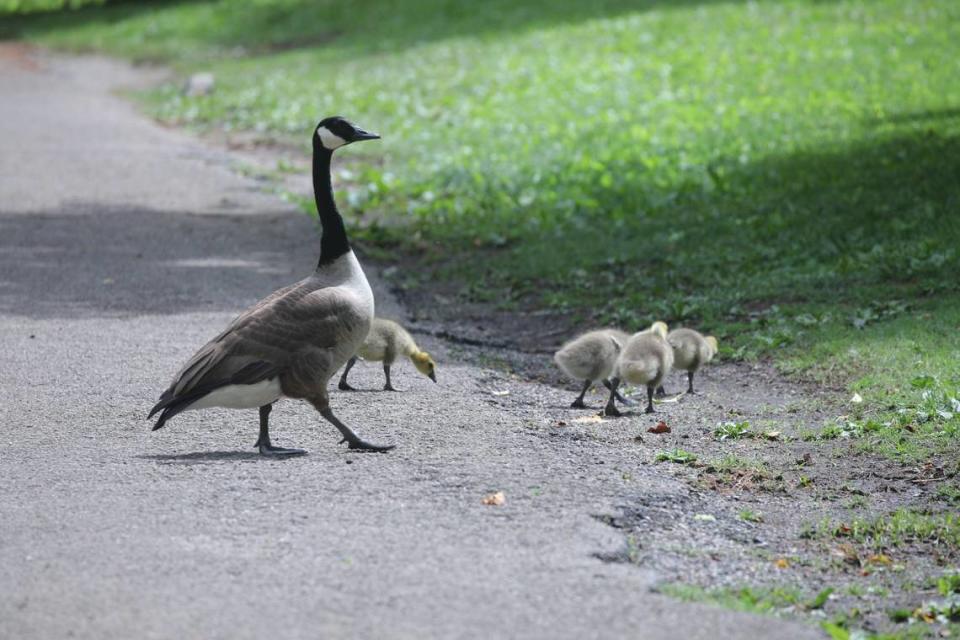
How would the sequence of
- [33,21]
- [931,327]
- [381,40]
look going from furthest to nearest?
[33,21] < [381,40] < [931,327]

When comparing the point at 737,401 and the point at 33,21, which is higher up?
the point at 33,21

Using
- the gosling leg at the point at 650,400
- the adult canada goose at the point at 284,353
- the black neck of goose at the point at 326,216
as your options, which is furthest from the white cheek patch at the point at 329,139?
the gosling leg at the point at 650,400

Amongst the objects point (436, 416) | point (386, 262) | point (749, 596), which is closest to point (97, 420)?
point (436, 416)

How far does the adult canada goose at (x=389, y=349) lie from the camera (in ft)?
29.0

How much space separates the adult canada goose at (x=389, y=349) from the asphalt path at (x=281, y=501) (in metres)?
0.16

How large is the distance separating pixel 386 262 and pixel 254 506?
23.3ft

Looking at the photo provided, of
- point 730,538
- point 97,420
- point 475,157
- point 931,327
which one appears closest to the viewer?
point 730,538

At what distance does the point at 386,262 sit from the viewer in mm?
13203

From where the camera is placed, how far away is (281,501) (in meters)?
6.31

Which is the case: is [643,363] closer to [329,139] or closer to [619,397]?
[619,397]

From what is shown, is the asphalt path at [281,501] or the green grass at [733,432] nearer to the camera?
the asphalt path at [281,501]

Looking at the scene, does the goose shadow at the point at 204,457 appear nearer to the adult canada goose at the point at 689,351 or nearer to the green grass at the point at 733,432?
the green grass at the point at 733,432

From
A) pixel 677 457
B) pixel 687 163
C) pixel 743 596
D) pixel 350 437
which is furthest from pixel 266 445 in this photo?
pixel 687 163

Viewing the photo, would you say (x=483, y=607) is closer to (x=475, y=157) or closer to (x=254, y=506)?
(x=254, y=506)
